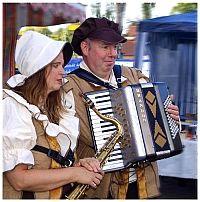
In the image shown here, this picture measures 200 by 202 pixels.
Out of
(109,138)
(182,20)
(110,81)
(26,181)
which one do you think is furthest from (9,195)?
(182,20)

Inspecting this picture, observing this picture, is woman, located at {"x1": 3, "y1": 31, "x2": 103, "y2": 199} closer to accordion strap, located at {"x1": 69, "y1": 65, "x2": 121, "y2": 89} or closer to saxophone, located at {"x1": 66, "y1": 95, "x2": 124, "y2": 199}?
saxophone, located at {"x1": 66, "y1": 95, "x2": 124, "y2": 199}

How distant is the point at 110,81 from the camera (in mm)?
2037

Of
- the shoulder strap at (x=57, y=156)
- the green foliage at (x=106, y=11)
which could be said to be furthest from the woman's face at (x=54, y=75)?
the green foliage at (x=106, y=11)

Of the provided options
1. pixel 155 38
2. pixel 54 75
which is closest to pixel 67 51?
pixel 54 75

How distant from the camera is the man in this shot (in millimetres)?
1936

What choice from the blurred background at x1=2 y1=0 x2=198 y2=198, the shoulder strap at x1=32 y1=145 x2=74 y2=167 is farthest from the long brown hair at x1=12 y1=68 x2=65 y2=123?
the blurred background at x1=2 y1=0 x2=198 y2=198

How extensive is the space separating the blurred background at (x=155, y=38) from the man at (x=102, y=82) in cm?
33

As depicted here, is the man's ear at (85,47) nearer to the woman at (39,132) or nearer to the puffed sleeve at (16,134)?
the woman at (39,132)

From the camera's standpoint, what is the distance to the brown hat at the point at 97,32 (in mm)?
1995

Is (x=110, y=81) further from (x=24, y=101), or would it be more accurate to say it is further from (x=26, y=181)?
(x=26, y=181)

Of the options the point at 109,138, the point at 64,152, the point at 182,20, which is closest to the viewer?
the point at 64,152

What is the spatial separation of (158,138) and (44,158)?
1.82 ft

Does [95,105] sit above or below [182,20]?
below

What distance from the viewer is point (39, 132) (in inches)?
65.6
